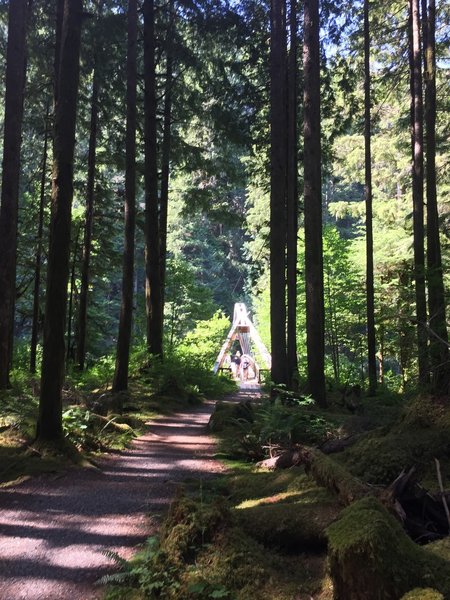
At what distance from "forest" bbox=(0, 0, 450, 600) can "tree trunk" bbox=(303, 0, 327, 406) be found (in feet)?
0.17

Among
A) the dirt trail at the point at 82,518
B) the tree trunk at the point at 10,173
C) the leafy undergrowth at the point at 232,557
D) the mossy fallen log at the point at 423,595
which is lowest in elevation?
the dirt trail at the point at 82,518

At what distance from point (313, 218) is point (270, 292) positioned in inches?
110

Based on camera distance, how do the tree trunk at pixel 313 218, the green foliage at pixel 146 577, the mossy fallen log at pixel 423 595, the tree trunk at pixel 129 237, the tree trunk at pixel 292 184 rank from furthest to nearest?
1. the tree trunk at pixel 292 184
2. the tree trunk at pixel 129 237
3. the tree trunk at pixel 313 218
4. the green foliage at pixel 146 577
5. the mossy fallen log at pixel 423 595

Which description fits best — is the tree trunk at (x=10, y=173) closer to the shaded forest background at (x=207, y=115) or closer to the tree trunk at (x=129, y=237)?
the shaded forest background at (x=207, y=115)

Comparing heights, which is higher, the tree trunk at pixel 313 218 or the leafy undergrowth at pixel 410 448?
the tree trunk at pixel 313 218

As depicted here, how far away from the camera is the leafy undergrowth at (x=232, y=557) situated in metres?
2.93

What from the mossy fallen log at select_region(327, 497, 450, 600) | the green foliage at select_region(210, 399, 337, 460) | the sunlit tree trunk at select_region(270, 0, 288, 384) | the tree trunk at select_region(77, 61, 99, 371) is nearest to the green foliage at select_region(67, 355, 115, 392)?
the tree trunk at select_region(77, 61, 99, 371)

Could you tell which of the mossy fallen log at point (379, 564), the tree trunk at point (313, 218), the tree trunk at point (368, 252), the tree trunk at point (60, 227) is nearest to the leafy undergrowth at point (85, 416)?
the tree trunk at point (60, 227)

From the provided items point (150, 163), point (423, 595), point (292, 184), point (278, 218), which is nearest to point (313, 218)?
point (278, 218)

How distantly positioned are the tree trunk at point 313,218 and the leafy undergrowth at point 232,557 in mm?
7383

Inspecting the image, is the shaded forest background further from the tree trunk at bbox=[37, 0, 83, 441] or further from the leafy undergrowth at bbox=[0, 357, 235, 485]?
the tree trunk at bbox=[37, 0, 83, 441]

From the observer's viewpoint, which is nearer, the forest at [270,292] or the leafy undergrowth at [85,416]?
the forest at [270,292]

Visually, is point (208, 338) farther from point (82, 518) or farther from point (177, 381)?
point (82, 518)

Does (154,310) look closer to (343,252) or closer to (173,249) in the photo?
(343,252)
